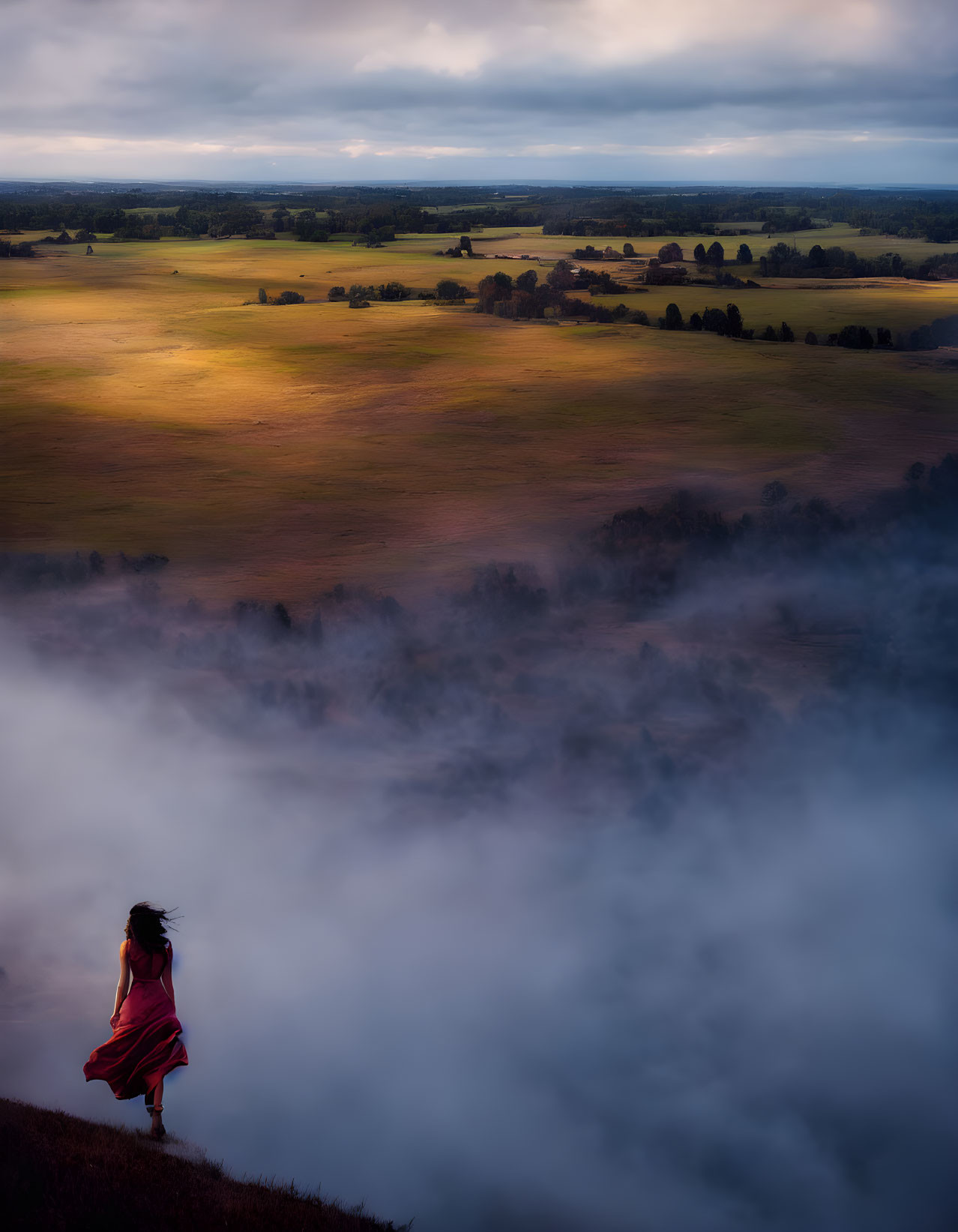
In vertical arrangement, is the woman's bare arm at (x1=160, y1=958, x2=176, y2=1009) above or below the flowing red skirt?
above

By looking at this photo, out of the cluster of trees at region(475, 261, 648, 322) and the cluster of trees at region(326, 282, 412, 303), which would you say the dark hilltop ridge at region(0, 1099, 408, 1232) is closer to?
the cluster of trees at region(475, 261, 648, 322)

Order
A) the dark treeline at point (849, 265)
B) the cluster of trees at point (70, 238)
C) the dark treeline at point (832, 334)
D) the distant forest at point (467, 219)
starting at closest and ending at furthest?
the dark treeline at point (832, 334) → the dark treeline at point (849, 265) → the cluster of trees at point (70, 238) → the distant forest at point (467, 219)

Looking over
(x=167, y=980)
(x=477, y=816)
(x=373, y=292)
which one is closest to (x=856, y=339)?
(x=373, y=292)

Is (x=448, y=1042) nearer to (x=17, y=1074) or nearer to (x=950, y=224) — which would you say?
(x=17, y=1074)

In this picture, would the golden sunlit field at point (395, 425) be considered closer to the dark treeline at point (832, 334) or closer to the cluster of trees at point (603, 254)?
the dark treeline at point (832, 334)

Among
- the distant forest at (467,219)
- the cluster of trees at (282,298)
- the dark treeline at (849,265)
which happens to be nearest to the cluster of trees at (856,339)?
the dark treeline at (849,265)

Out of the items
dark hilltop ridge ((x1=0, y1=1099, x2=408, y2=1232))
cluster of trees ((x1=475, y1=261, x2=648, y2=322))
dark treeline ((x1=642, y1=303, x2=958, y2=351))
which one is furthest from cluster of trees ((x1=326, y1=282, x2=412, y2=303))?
dark hilltop ridge ((x1=0, y1=1099, x2=408, y2=1232))

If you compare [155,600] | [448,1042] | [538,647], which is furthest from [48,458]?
[448,1042]

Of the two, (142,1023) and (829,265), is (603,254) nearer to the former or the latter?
(829,265)
